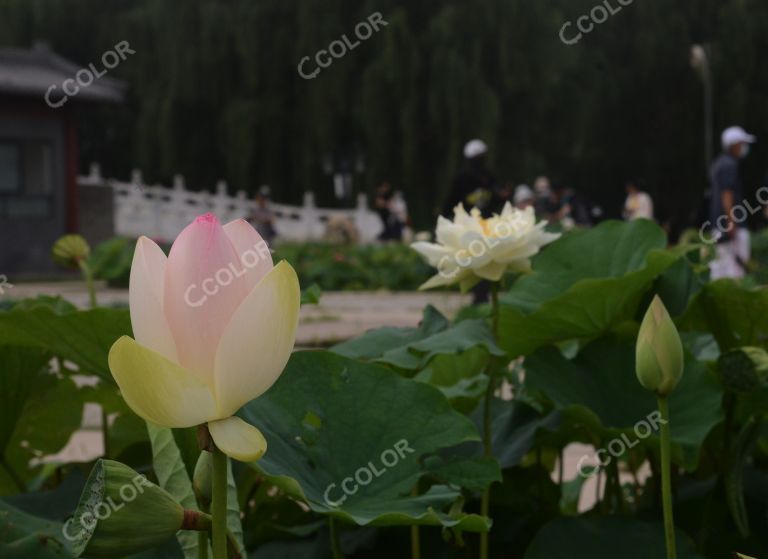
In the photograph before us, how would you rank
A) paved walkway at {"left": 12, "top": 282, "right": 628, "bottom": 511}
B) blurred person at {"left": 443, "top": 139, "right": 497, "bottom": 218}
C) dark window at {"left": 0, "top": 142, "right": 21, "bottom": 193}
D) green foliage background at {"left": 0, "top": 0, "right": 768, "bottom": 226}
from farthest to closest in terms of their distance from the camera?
green foliage background at {"left": 0, "top": 0, "right": 768, "bottom": 226} < dark window at {"left": 0, "top": 142, "right": 21, "bottom": 193} < blurred person at {"left": 443, "top": 139, "right": 497, "bottom": 218} < paved walkway at {"left": 12, "top": 282, "right": 628, "bottom": 511}

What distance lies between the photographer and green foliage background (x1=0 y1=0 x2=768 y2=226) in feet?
53.6

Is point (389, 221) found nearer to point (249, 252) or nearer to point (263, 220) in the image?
point (263, 220)

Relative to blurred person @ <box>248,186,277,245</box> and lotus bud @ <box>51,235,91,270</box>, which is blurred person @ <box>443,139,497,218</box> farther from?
blurred person @ <box>248,186,277,245</box>

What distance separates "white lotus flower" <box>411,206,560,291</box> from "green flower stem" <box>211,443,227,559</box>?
548 mm

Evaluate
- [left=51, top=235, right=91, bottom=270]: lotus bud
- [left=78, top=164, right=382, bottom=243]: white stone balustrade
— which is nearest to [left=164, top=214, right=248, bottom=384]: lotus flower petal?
[left=51, top=235, right=91, bottom=270]: lotus bud

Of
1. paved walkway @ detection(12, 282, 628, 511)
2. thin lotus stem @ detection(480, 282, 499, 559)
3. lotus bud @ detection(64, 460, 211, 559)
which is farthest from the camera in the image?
paved walkway @ detection(12, 282, 628, 511)

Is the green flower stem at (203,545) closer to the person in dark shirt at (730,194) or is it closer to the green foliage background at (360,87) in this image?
the person in dark shirt at (730,194)

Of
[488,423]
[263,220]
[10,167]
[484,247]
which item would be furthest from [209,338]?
[263,220]

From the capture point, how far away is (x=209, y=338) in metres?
0.47

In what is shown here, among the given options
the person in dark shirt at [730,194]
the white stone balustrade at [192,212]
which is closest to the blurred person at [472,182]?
the person in dark shirt at [730,194]

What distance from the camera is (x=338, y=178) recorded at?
18.4 metres

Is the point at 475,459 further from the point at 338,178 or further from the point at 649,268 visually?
the point at 338,178

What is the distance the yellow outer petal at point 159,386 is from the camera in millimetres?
458

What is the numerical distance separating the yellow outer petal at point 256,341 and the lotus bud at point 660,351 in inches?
8.3
